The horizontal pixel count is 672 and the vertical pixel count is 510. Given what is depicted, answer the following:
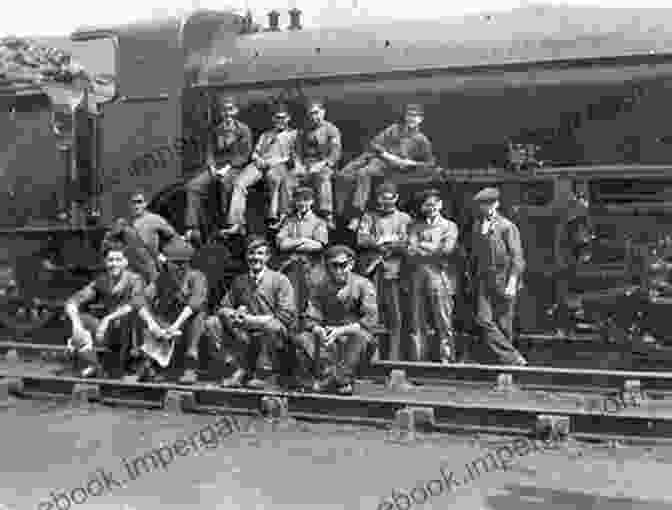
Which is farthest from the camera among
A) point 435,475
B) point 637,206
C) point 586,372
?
point 637,206

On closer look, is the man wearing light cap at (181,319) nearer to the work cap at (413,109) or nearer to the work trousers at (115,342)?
the work trousers at (115,342)

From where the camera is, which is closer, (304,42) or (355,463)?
(355,463)

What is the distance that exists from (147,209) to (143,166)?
47cm

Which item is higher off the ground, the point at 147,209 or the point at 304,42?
the point at 304,42

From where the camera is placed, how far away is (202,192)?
8336 mm

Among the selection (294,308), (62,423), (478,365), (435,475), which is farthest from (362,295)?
(62,423)

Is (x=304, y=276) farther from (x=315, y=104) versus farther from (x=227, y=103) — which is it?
(x=227, y=103)

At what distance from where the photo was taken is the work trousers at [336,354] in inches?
269

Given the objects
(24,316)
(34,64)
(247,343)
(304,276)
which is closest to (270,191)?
(304,276)

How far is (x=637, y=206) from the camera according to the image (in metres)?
7.74

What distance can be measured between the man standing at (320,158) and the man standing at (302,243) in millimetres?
258

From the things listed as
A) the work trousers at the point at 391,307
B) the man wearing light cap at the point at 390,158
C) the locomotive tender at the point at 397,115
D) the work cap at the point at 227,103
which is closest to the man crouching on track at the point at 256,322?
the work trousers at the point at 391,307

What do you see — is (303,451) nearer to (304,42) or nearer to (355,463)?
(355,463)

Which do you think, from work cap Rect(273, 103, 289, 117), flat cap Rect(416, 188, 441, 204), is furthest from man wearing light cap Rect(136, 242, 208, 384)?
flat cap Rect(416, 188, 441, 204)
